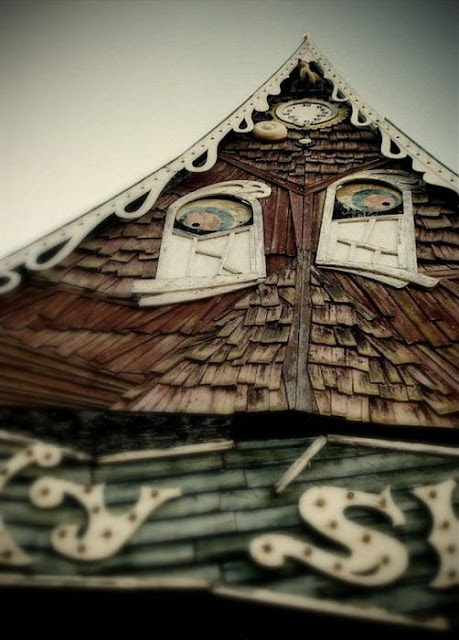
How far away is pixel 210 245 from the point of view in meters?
3.85

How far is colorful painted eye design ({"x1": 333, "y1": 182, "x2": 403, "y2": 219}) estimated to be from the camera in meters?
4.12

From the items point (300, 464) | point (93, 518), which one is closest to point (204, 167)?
point (300, 464)

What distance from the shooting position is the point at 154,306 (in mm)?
3270

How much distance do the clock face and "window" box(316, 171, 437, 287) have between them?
4.52 feet

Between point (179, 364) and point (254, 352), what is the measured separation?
0.44 m

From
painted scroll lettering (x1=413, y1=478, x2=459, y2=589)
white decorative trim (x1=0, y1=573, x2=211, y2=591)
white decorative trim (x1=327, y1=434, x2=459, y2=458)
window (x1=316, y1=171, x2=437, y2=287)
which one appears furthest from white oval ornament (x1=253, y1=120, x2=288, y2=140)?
white decorative trim (x1=0, y1=573, x2=211, y2=591)

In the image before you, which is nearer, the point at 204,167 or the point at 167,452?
the point at 167,452

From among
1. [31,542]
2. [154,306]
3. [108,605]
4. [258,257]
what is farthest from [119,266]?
[108,605]

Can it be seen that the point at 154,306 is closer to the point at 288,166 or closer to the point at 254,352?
the point at 254,352

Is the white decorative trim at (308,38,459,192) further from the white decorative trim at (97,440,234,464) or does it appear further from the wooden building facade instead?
the white decorative trim at (97,440,234,464)

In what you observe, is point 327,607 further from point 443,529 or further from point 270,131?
point 270,131

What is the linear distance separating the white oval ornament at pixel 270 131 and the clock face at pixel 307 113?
1.16 ft

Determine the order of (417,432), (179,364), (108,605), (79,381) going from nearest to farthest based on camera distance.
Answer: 1. (108,605)
2. (417,432)
3. (79,381)
4. (179,364)

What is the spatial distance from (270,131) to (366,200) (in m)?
1.52
